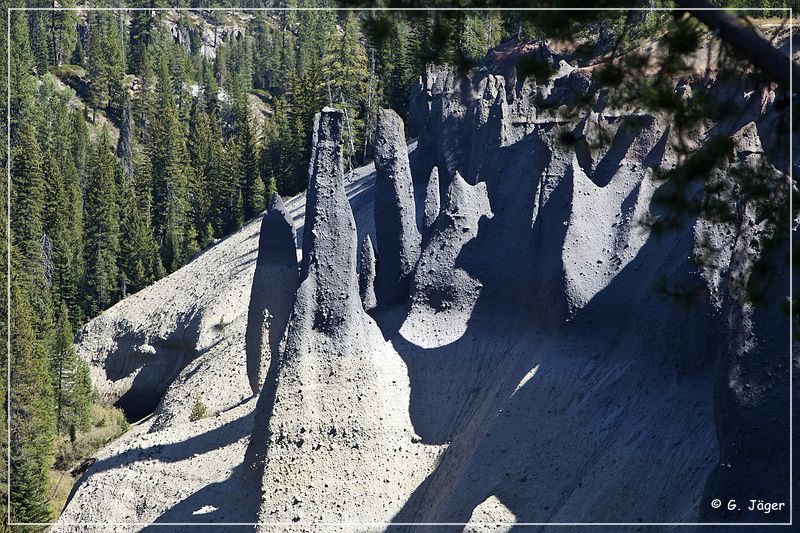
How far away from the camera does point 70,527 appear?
20906 millimetres

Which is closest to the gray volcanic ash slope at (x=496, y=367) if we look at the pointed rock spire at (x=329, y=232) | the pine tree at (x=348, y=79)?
the pointed rock spire at (x=329, y=232)

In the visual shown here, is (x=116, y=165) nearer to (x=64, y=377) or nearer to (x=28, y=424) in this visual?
(x=64, y=377)

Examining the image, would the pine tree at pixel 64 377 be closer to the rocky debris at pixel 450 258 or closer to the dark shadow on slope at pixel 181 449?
the dark shadow on slope at pixel 181 449

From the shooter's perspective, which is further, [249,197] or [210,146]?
[210,146]

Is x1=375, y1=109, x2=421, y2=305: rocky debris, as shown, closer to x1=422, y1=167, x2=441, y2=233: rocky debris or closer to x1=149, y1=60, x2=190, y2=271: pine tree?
x1=422, y1=167, x2=441, y2=233: rocky debris

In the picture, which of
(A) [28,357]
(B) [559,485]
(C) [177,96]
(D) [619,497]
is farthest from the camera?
(C) [177,96]

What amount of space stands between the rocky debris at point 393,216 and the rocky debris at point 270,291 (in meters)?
2.06

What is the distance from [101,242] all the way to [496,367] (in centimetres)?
3973

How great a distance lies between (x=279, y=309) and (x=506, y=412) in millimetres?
7775

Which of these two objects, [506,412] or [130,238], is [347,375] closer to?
[506,412]

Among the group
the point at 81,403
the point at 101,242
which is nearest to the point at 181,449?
the point at 81,403

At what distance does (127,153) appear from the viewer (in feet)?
257

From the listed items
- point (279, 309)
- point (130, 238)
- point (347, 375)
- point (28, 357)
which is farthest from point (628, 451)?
point (130, 238)

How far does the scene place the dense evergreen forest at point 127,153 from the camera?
32.6 metres
